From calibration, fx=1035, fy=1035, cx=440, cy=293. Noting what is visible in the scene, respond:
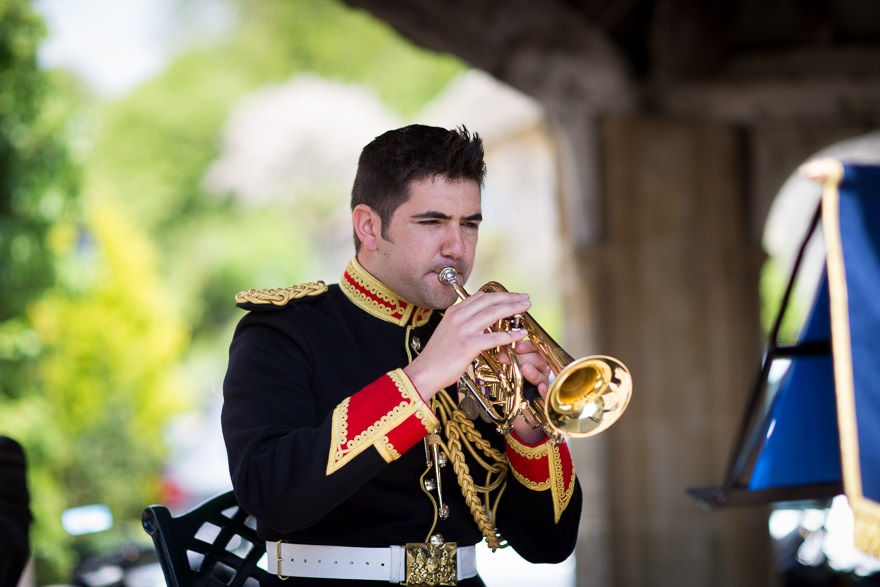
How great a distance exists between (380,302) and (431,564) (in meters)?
0.61

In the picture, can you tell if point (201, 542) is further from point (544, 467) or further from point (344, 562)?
point (544, 467)

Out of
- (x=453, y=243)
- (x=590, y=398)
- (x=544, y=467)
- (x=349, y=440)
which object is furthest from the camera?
(x=544, y=467)

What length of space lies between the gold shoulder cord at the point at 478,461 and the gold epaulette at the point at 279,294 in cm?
38

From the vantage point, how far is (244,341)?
2230mm

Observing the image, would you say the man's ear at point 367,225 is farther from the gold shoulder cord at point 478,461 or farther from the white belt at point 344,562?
the white belt at point 344,562

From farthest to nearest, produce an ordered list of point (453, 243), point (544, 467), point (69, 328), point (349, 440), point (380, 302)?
point (69, 328), point (380, 302), point (544, 467), point (453, 243), point (349, 440)

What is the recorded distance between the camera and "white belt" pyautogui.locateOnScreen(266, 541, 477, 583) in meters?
2.20

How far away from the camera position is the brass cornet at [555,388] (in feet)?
6.81

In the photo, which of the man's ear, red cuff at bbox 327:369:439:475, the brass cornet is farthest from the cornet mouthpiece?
red cuff at bbox 327:369:439:475

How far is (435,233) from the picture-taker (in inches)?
87.9

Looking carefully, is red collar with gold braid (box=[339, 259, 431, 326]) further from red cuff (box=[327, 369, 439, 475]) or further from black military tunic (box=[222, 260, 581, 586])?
red cuff (box=[327, 369, 439, 475])

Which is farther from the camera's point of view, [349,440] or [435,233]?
[435,233]

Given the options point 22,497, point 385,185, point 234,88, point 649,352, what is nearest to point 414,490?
point 385,185

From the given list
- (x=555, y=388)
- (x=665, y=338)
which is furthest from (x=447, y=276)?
(x=665, y=338)
